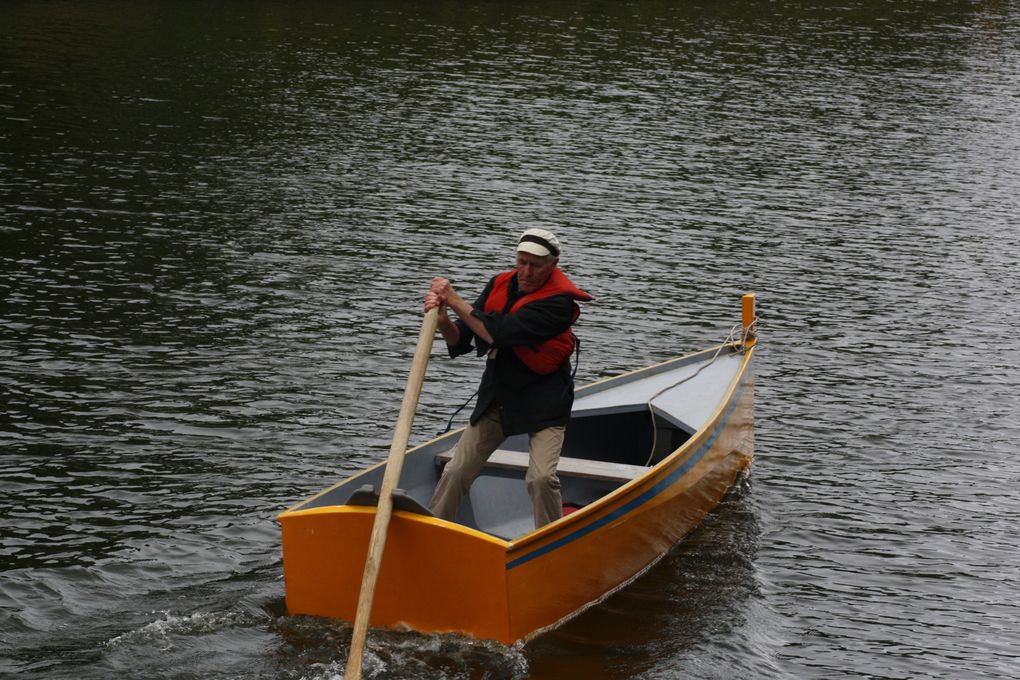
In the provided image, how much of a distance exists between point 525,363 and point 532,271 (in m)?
0.71

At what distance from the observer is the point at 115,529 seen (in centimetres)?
1138

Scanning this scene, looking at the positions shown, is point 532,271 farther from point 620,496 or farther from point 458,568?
point 458,568

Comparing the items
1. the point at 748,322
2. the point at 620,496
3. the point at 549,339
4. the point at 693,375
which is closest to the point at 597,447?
the point at 693,375

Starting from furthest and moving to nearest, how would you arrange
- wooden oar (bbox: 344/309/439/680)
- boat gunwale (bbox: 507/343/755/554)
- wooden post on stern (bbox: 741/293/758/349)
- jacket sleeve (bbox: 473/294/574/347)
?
wooden post on stern (bbox: 741/293/758/349) → jacket sleeve (bbox: 473/294/574/347) → boat gunwale (bbox: 507/343/755/554) → wooden oar (bbox: 344/309/439/680)

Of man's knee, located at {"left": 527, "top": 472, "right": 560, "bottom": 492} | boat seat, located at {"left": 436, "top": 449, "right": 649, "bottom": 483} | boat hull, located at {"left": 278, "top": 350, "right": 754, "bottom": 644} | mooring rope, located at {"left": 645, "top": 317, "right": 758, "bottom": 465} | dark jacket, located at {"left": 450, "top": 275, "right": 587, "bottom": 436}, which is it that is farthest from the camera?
mooring rope, located at {"left": 645, "top": 317, "right": 758, "bottom": 465}

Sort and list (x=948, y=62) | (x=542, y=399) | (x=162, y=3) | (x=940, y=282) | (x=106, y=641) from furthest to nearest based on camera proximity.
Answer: (x=162, y=3) → (x=948, y=62) → (x=940, y=282) → (x=542, y=399) → (x=106, y=641)

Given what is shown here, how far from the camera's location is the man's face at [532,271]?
9.26 metres

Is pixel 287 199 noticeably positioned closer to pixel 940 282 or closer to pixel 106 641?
pixel 940 282

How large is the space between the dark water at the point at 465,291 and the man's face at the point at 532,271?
262 cm

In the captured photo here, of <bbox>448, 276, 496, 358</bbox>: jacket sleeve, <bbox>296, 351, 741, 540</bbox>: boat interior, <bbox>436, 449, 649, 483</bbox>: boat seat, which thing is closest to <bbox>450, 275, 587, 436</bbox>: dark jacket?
<bbox>448, 276, 496, 358</bbox>: jacket sleeve

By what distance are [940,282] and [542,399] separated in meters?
13.5

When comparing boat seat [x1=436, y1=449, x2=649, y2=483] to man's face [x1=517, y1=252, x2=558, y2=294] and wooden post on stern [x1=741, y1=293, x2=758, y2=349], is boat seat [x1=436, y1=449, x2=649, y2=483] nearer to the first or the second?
man's face [x1=517, y1=252, x2=558, y2=294]

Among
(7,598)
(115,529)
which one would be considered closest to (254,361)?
(115,529)

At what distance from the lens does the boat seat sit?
1118 centimetres
